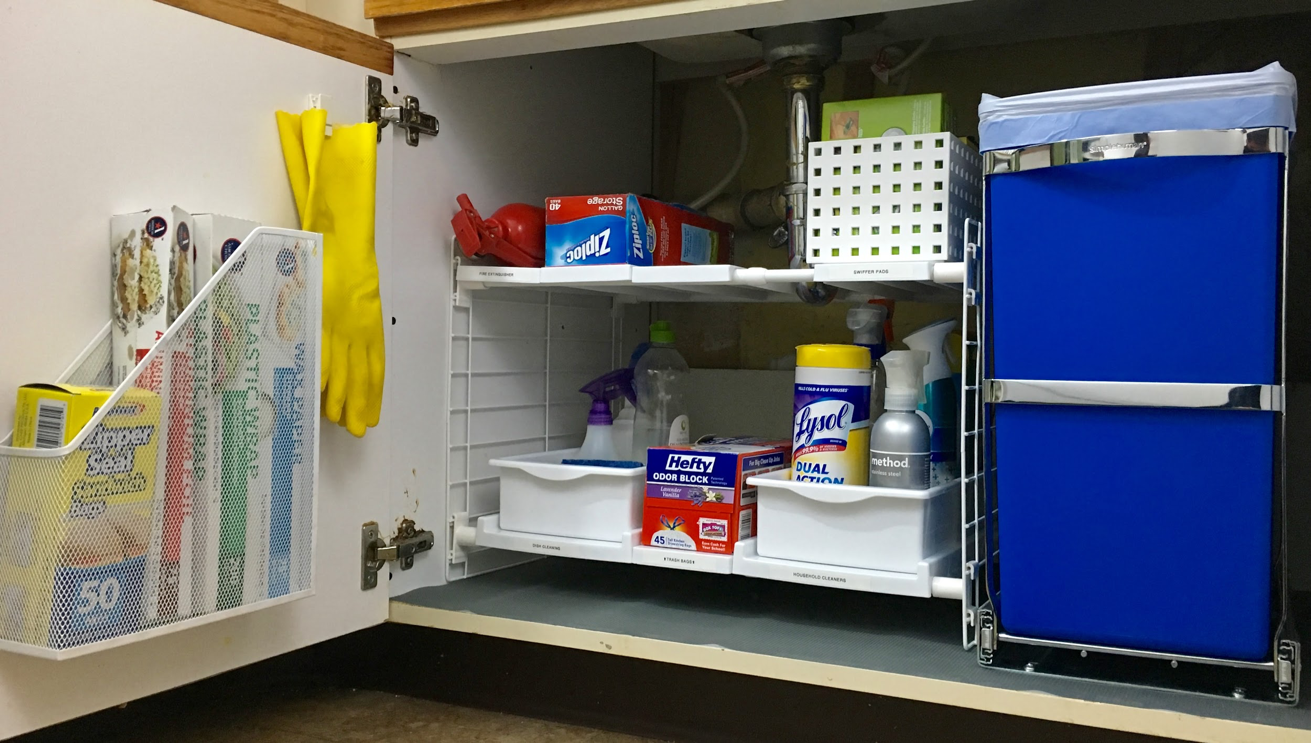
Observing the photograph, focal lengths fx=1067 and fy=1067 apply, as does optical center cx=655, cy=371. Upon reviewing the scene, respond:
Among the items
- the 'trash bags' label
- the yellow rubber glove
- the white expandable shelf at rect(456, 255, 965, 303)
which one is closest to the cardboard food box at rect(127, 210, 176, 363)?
the yellow rubber glove

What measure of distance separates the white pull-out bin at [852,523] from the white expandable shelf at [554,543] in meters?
0.20

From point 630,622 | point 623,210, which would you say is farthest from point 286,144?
point 630,622

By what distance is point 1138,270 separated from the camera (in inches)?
44.6

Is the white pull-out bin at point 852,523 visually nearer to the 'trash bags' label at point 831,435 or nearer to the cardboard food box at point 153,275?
the 'trash bags' label at point 831,435

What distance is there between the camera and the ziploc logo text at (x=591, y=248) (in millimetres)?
1562

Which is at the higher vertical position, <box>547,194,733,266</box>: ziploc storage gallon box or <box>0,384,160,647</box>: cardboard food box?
<box>547,194,733,266</box>: ziploc storage gallon box

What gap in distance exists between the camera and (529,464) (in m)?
1.60

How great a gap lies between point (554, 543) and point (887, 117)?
2.50 ft

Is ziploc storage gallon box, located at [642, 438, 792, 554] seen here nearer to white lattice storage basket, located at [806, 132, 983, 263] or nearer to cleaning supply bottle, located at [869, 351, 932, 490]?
cleaning supply bottle, located at [869, 351, 932, 490]

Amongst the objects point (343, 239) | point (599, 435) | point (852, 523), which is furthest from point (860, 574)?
point (343, 239)

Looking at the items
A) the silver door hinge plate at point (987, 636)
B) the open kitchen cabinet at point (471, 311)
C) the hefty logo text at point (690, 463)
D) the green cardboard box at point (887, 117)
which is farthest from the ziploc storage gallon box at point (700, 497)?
the green cardboard box at point (887, 117)

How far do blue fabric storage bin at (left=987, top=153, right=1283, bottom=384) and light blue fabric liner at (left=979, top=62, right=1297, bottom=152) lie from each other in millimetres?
36

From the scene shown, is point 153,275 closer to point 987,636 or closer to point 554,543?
point 554,543

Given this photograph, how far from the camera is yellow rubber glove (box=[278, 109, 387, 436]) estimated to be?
1318 millimetres
